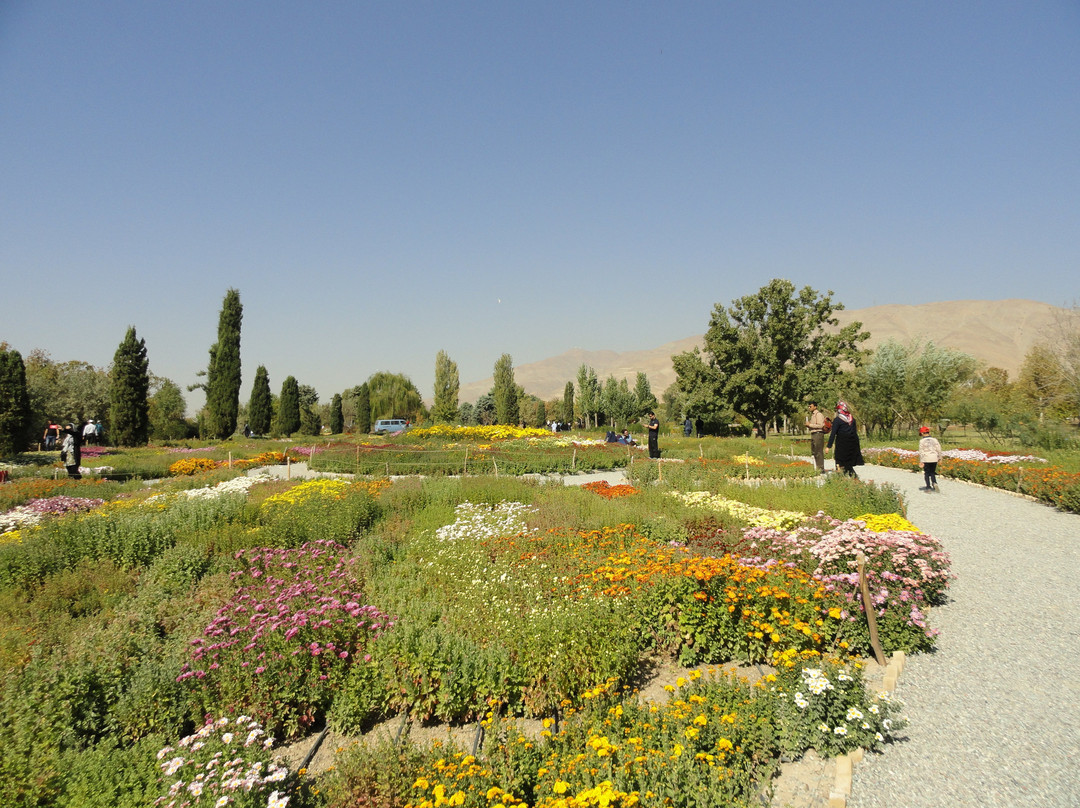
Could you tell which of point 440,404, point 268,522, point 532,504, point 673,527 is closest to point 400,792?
point 673,527

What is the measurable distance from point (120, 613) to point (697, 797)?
250 inches

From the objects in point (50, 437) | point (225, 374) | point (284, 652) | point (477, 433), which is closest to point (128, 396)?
point (50, 437)

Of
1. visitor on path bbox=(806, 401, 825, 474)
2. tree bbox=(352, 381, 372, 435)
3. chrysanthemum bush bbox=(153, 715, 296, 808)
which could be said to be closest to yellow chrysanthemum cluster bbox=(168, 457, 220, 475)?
chrysanthemum bush bbox=(153, 715, 296, 808)

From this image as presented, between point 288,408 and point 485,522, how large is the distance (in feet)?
143

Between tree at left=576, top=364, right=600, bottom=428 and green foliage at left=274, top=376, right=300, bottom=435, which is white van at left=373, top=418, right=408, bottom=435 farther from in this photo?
tree at left=576, top=364, right=600, bottom=428

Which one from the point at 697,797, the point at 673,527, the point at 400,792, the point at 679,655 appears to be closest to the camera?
the point at 697,797

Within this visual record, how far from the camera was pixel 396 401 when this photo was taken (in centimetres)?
6059

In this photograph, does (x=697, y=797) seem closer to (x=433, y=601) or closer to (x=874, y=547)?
(x=433, y=601)

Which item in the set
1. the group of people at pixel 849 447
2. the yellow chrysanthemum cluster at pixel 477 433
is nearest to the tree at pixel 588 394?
the yellow chrysanthemum cluster at pixel 477 433

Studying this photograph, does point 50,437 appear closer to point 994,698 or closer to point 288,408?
point 288,408

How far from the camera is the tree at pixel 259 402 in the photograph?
47469mm

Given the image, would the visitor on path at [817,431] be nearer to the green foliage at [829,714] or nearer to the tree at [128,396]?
the green foliage at [829,714]

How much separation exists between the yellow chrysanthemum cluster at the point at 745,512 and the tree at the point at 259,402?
4377cm

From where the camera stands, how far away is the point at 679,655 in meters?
5.48
